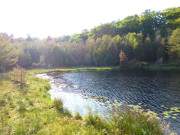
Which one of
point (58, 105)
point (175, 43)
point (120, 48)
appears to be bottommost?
point (58, 105)

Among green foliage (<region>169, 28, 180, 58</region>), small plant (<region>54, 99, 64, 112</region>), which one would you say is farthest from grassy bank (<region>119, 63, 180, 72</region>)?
small plant (<region>54, 99, 64, 112</region>)

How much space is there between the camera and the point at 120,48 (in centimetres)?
13688

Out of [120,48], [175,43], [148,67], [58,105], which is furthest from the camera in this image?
[120,48]

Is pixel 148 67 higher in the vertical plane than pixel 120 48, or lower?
lower

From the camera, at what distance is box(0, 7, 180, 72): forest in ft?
422

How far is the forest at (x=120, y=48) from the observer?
422ft

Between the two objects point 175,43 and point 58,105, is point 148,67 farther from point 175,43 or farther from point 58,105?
point 58,105

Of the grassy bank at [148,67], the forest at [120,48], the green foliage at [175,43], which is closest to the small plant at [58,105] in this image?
the forest at [120,48]

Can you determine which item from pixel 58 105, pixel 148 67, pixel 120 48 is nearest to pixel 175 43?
pixel 148 67

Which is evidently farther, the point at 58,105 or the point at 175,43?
the point at 175,43

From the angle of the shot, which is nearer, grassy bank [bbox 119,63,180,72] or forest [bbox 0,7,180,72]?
grassy bank [bbox 119,63,180,72]

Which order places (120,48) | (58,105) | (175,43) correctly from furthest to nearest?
(120,48), (175,43), (58,105)

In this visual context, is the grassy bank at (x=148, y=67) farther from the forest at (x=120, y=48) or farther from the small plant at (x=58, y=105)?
the small plant at (x=58, y=105)

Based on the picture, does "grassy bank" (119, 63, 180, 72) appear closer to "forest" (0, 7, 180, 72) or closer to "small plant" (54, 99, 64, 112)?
"forest" (0, 7, 180, 72)
